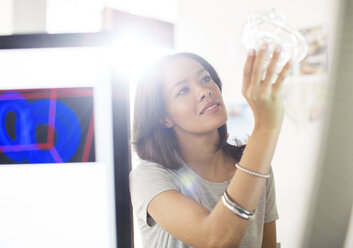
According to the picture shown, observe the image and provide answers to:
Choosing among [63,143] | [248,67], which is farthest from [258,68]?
[63,143]

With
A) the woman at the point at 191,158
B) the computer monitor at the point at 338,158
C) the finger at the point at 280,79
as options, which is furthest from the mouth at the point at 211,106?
the computer monitor at the point at 338,158

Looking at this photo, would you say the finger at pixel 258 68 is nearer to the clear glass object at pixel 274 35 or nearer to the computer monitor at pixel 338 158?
the clear glass object at pixel 274 35

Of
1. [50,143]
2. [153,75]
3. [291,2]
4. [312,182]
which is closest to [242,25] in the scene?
[291,2]

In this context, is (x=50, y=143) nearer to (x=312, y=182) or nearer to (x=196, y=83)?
(x=196, y=83)

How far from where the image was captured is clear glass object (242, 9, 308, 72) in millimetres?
446

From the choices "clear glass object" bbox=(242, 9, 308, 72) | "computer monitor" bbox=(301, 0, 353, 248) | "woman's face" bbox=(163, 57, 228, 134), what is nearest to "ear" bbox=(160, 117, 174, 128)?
"woman's face" bbox=(163, 57, 228, 134)

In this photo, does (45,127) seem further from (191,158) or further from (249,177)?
(249,177)

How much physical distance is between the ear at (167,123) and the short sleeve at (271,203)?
22cm

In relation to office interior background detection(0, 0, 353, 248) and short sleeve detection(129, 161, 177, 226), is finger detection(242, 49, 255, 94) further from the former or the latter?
short sleeve detection(129, 161, 177, 226)

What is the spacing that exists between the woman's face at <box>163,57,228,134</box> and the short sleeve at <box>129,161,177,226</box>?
9cm

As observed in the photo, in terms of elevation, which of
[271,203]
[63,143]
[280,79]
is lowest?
[271,203]

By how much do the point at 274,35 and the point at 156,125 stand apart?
0.27m

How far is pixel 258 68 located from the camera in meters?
0.40

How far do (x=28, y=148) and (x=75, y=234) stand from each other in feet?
0.69
